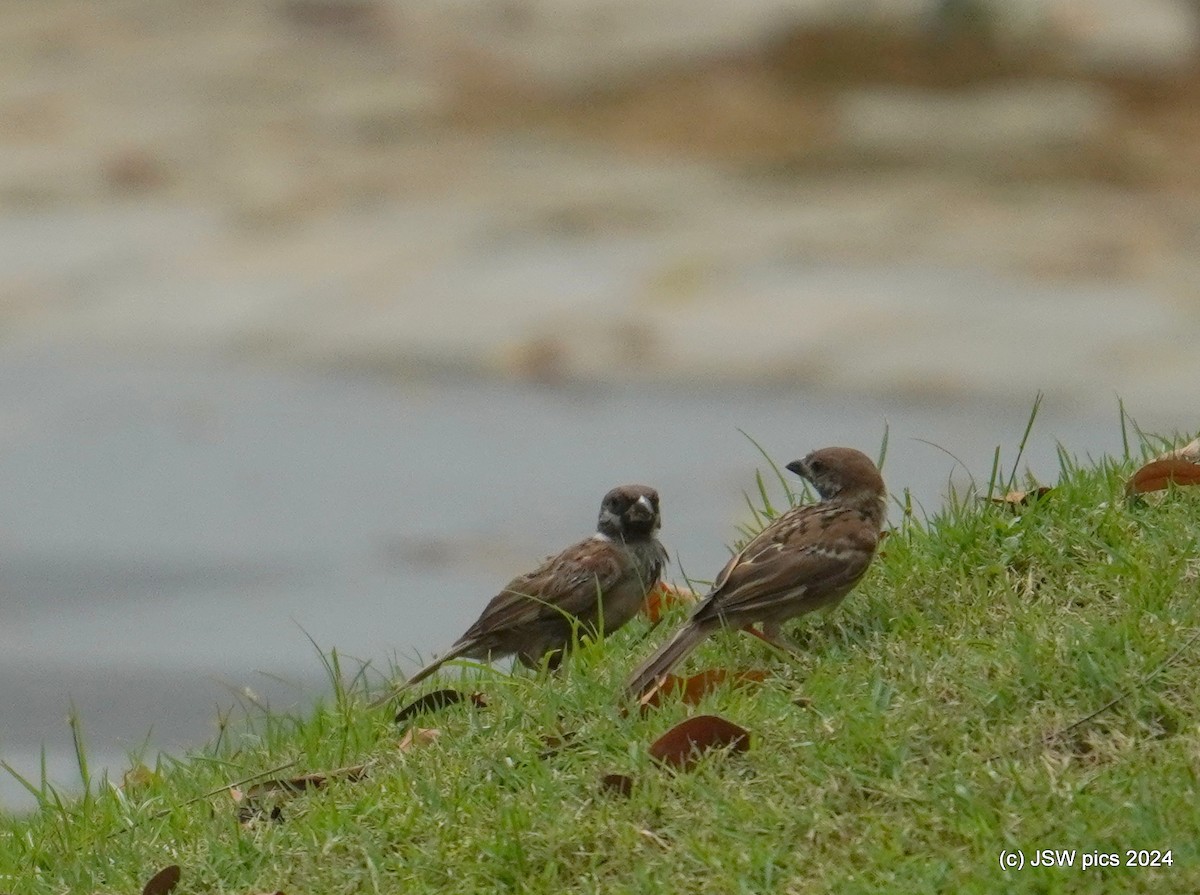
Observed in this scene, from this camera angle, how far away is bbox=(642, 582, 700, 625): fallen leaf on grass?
21.1ft

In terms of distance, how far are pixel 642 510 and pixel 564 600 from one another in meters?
0.39

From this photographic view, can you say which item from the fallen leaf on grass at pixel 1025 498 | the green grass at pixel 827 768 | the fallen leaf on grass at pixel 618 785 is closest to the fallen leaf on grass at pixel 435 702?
the green grass at pixel 827 768

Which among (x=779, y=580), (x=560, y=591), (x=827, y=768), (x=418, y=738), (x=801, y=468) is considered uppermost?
(x=801, y=468)

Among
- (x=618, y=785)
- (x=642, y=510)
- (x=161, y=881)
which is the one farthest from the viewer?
(x=642, y=510)

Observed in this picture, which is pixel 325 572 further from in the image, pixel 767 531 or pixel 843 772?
pixel 843 772

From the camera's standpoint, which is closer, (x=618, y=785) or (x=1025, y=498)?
(x=618, y=785)

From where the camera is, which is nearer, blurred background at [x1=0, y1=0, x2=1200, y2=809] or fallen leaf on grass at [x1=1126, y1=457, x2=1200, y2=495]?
fallen leaf on grass at [x1=1126, y1=457, x2=1200, y2=495]

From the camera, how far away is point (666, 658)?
17.6 feet

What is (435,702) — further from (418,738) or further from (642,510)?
(642,510)

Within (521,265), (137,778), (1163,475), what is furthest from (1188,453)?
(521,265)

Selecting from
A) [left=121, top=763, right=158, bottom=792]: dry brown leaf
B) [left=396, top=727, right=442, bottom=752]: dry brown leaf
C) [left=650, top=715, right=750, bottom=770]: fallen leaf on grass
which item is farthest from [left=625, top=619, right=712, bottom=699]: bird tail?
[left=121, top=763, right=158, bottom=792]: dry brown leaf

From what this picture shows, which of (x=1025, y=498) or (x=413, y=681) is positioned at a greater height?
(x=1025, y=498)

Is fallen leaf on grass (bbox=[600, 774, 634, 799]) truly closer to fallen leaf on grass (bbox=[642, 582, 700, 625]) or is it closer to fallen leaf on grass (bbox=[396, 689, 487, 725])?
fallen leaf on grass (bbox=[396, 689, 487, 725])

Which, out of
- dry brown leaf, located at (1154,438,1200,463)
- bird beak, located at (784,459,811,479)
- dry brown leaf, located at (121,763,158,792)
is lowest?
dry brown leaf, located at (121,763,158,792)
